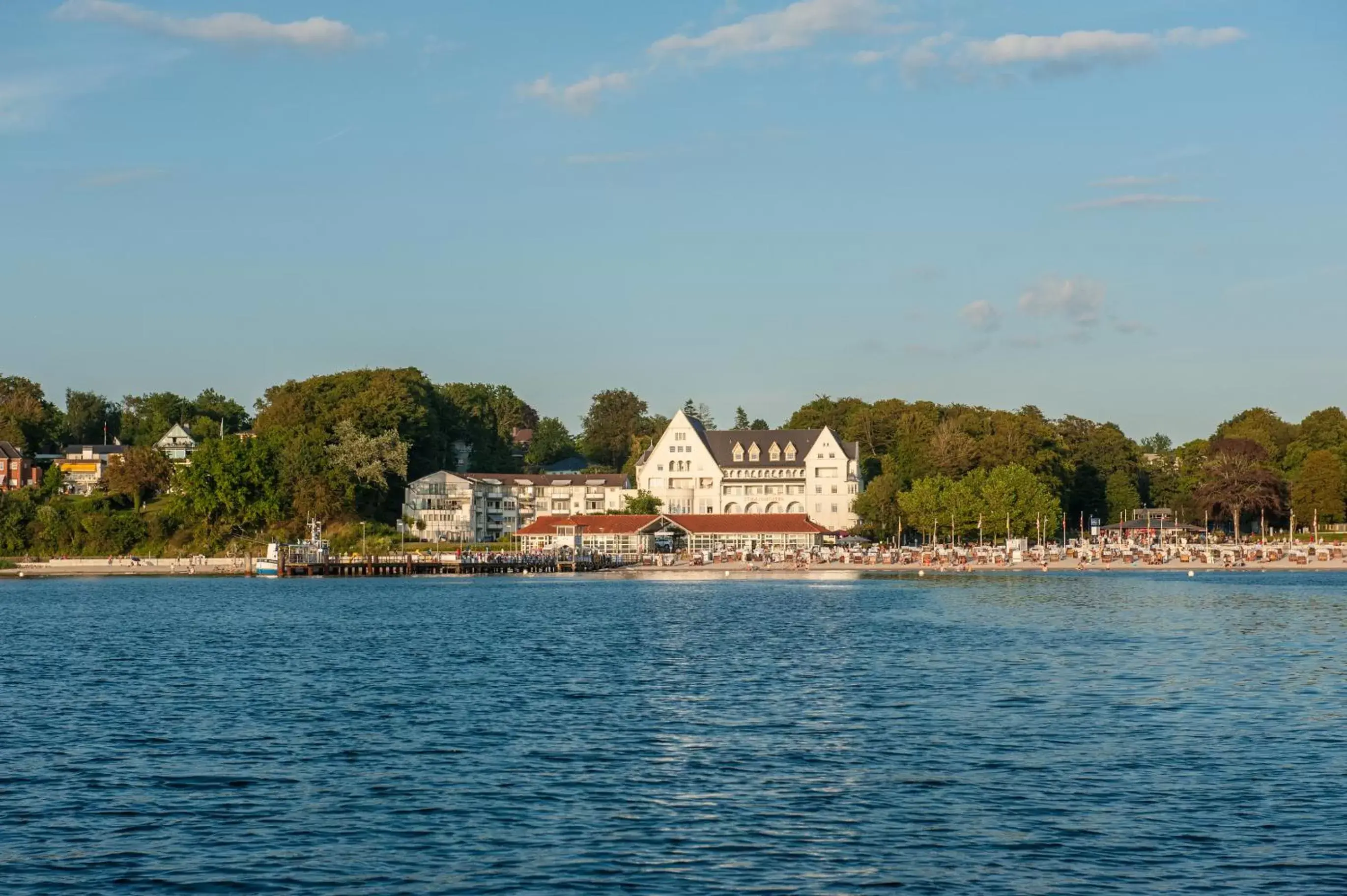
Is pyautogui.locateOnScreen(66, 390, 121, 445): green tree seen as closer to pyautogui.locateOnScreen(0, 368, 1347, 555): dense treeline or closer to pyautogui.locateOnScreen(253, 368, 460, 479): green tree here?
pyautogui.locateOnScreen(0, 368, 1347, 555): dense treeline

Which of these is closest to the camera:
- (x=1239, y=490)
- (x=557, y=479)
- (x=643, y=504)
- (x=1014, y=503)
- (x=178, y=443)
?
(x=1014, y=503)

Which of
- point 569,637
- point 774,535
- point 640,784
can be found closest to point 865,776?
point 640,784

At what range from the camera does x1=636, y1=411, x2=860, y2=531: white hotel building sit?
129375mm

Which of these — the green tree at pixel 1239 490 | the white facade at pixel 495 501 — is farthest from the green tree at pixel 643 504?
the green tree at pixel 1239 490

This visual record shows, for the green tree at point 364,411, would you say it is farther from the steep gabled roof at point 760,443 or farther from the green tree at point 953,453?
the green tree at point 953,453

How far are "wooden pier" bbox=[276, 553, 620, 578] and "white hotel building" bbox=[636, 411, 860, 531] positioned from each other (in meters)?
22.5

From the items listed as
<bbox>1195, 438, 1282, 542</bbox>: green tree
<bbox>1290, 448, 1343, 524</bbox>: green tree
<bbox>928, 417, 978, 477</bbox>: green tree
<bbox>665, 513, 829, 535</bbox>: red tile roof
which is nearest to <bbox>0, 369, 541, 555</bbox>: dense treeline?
<bbox>665, 513, 829, 535</bbox>: red tile roof

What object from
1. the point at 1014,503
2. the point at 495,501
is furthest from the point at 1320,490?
the point at 495,501

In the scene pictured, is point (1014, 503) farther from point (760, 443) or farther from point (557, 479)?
point (557, 479)

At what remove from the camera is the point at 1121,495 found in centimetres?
14400

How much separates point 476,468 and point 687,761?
131452 mm

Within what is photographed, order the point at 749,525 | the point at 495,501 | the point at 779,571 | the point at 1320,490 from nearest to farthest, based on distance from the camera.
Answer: the point at 779,571
the point at 749,525
the point at 1320,490
the point at 495,501

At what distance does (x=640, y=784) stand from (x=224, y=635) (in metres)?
33.8

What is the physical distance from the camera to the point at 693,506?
131375 millimetres
